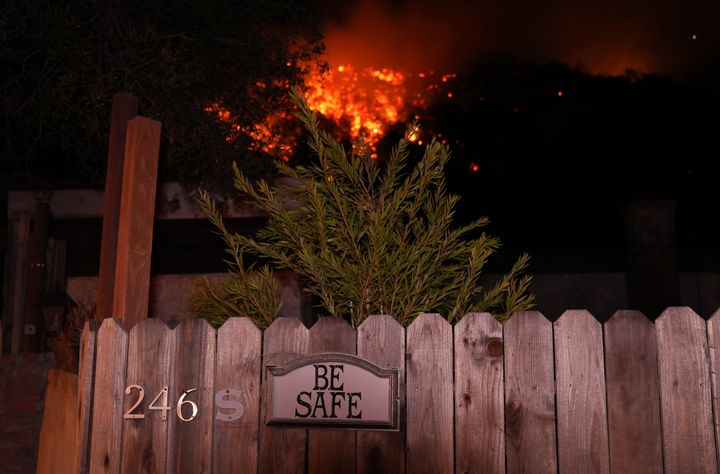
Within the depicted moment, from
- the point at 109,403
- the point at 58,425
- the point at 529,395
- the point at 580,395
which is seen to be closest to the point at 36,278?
the point at 58,425

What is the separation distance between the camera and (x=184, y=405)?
375 centimetres

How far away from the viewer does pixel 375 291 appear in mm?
3896

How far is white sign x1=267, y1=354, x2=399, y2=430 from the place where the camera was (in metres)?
3.51

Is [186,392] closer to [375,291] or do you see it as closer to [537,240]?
[375,291]

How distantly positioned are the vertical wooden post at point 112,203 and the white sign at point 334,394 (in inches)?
62.0

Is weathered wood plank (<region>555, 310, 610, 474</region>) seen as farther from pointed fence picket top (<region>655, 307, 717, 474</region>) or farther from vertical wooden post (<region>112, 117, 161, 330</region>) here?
vertical wooden post (<region>112, 117, 161, 330</region>)

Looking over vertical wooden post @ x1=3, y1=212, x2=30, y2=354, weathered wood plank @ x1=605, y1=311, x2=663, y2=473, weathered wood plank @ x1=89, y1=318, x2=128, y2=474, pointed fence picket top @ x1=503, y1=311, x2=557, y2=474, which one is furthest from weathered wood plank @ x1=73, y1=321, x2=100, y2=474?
vertical wooden post @ x1=3, y1=212, x2=30, y2=354

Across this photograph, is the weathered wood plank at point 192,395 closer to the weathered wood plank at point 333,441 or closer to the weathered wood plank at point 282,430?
the weathered wood plank at point 282,430

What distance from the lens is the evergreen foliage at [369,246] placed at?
3.86m

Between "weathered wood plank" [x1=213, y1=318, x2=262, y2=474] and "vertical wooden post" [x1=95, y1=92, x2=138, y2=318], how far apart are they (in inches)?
49.7

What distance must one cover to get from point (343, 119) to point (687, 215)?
1069 centimetres

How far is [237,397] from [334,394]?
492 millimetres

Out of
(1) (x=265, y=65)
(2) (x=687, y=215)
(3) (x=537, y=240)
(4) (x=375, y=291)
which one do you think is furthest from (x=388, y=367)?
(2) (x=687, y=215)

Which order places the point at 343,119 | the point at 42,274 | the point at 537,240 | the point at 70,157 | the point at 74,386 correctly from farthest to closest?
the point at 343,119 < the point at 537,240 < the point at 70,157 < the point at 42,274 < the point at 74,386
